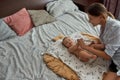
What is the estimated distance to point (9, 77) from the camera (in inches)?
65.8

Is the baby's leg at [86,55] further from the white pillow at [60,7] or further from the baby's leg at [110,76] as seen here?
the white pillow at [60,7]

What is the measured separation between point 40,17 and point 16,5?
37 centimetres

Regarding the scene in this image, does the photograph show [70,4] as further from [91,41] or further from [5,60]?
[5,60]

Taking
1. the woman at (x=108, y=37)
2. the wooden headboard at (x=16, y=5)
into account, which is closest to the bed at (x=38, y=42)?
the wooden headboard at (x=16, y=5)

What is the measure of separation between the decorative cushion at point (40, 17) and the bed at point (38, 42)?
0.21 ft

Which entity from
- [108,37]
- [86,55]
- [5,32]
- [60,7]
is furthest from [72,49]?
[60,7]

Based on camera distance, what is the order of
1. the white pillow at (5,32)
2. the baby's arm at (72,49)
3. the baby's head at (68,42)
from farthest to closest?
the white pillow at (5,32)
the baby's head at (68,42)
the baby's arm at (72,49)

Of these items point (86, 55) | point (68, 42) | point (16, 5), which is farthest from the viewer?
point (16, 5)

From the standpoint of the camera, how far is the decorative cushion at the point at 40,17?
2.58m

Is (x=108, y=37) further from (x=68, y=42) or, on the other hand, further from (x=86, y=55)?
(x=68, y=42)

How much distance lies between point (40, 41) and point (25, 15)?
1.74ft

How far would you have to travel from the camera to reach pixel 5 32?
2277 millimetres

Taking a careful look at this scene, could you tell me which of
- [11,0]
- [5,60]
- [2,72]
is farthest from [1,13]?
[2,72]

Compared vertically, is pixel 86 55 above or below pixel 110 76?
above
